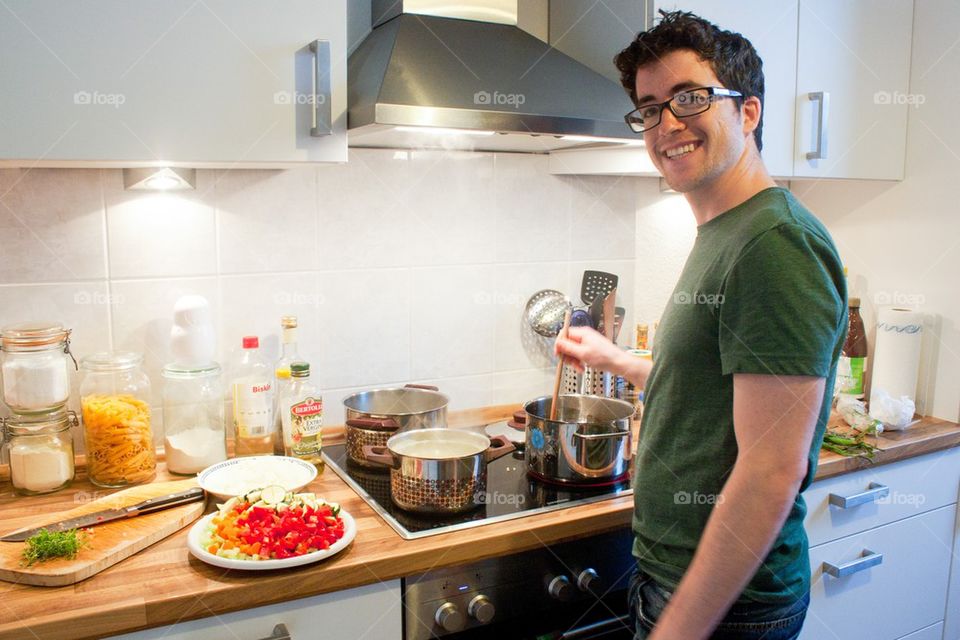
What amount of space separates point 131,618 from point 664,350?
0.80 metres

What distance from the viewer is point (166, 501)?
1.32m

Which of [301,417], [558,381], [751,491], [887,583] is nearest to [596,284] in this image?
[558,381]

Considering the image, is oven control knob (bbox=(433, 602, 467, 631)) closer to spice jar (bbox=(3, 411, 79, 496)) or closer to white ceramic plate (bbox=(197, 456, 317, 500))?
white ceramic plate (bbox=(197, 456, 317, 500))

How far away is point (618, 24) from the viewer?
5.48 ft

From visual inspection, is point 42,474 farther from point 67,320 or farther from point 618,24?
point 618,24

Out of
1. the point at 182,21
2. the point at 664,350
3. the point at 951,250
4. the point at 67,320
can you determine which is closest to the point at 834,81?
the point at 951,250

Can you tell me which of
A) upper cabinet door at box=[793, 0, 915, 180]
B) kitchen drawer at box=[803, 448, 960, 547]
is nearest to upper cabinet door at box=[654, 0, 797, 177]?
upper cabinet door at box=[793, 0, 915, 180]

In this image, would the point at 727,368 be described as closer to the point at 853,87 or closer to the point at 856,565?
the point at 856,565

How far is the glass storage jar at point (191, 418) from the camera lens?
149cm

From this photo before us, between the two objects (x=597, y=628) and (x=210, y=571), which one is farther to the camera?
(x=597, y=628)

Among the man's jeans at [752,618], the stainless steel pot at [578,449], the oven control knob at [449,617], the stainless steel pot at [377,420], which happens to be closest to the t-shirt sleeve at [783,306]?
the man's jeans at [752,618]

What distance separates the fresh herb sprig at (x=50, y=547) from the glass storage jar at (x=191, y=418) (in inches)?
14.1

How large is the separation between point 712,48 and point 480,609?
0.91m

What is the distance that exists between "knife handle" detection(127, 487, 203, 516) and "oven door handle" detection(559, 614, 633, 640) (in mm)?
666
